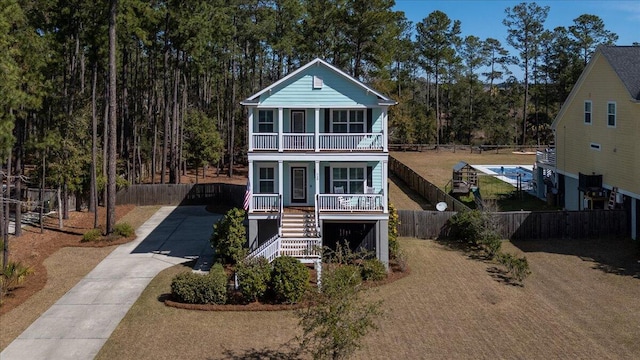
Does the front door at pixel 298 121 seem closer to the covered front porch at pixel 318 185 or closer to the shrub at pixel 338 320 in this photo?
the covered front porch at pixel 318 185

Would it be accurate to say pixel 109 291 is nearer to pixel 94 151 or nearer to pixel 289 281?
pixel 289 281

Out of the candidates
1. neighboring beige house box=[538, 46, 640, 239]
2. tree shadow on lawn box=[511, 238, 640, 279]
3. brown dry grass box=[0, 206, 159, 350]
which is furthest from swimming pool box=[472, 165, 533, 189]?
brown dry grass box=[0, 206, 159, 350]

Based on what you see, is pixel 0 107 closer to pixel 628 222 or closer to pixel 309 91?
pixel 309 91

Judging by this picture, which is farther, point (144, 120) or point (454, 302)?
point (144, 120)

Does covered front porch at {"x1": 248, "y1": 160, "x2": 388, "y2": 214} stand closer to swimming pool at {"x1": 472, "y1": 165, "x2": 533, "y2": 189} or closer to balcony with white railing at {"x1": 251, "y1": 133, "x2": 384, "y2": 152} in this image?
balcony with white railing at {"x1": 251, "y1": 133, "x2": 384, "y2": 152}

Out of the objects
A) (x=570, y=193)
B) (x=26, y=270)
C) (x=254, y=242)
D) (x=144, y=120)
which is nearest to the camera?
(x=26, y=270)

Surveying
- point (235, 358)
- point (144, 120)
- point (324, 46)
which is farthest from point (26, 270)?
point (324, 46)

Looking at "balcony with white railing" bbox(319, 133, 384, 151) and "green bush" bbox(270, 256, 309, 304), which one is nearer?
"green bush" bbox(270, 256, 309, 304)
